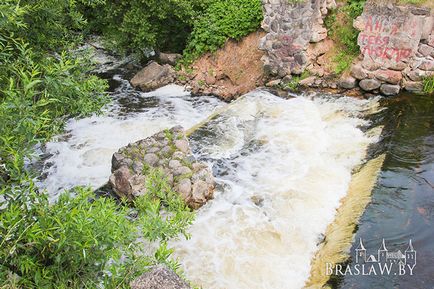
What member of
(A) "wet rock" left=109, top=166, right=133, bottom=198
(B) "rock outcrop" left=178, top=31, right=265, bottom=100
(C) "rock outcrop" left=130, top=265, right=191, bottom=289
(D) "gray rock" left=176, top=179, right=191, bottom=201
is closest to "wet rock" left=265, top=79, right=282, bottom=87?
(B) "rock outcrop" left=178, top=31, right=265, bottom=100

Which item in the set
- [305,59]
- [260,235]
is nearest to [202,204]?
[260,235]

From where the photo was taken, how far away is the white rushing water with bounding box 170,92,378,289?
6227 millimetres

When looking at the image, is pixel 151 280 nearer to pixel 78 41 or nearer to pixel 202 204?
pixel 202 204

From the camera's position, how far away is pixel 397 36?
10.6 meters

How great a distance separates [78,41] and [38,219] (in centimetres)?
534

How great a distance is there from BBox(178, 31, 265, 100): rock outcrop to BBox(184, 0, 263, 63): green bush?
26 centimetres

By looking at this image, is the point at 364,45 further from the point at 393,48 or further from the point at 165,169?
the point at 165,169

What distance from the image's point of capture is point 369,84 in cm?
1108

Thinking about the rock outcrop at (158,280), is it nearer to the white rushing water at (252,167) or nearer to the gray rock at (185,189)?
the white rushing water at (252,167)

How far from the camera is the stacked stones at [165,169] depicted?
759cm

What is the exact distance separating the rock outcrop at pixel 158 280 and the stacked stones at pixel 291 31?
9.74 metres

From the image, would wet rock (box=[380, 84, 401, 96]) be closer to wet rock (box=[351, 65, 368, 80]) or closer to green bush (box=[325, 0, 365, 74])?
wet rock (box=[351, 65, 368, 80])

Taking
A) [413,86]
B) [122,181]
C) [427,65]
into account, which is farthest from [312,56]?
[122,181]

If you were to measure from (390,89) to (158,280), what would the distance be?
954cm
